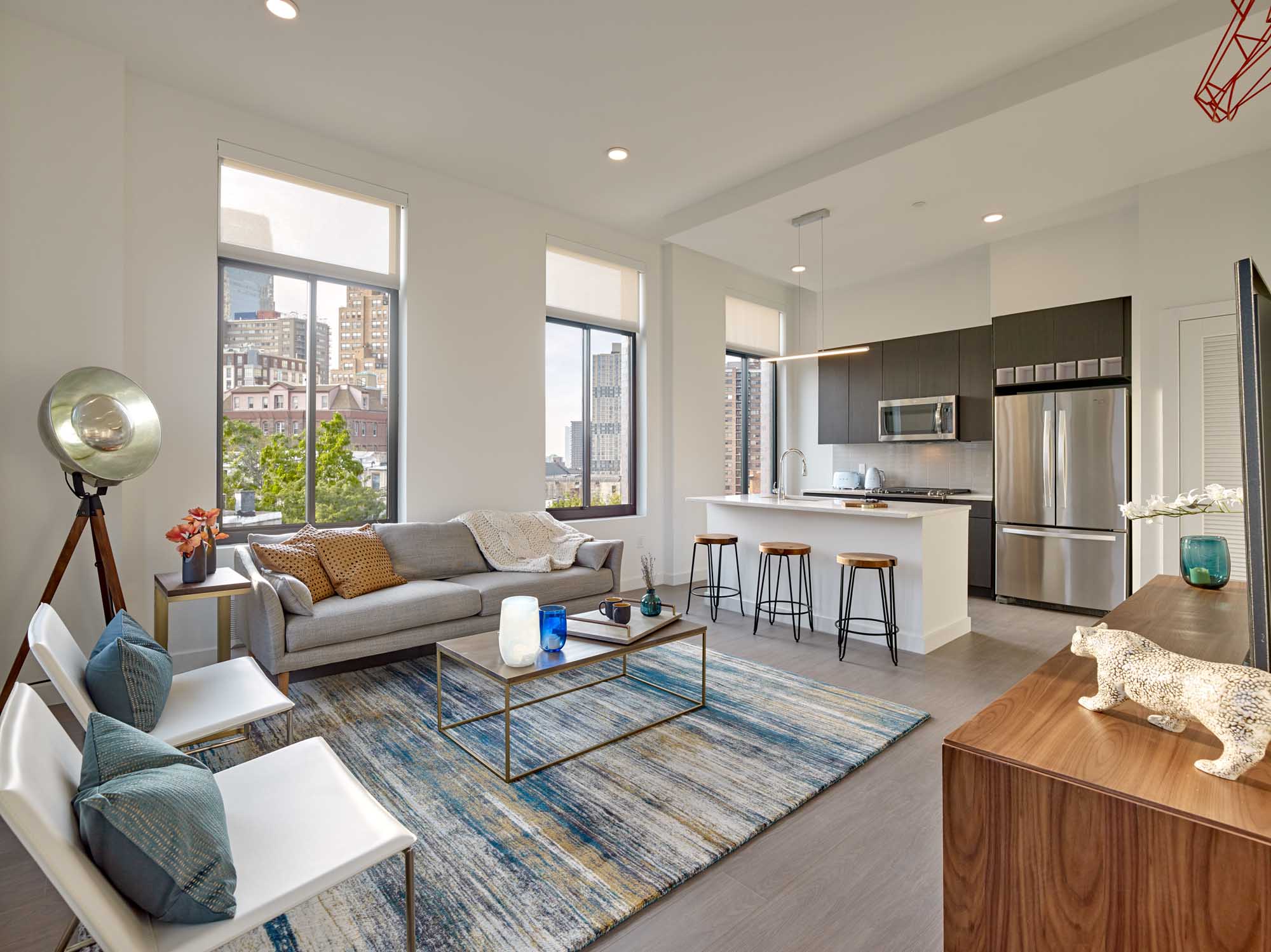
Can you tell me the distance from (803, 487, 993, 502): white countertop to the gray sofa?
3.27 meters

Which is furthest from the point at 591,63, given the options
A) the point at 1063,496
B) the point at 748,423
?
the point at 1063,496

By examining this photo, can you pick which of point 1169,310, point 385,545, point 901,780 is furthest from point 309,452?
point 1169,310

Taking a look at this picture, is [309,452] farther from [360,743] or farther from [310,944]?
→ [310,944]

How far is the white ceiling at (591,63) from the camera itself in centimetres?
299

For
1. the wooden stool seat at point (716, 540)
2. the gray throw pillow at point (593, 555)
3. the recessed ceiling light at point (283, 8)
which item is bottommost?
the gray throw pillow at point (593, 555)

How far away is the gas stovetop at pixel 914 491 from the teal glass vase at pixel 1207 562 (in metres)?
3.91

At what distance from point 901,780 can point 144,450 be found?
3.77 m

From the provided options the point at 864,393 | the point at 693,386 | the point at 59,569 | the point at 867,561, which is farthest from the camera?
the point at 864,393

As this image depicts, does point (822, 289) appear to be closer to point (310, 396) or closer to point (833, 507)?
point (833, 507)

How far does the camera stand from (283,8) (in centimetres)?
295

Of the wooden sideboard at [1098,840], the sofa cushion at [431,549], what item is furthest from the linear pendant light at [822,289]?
the wooden sideboard at [1098,840]

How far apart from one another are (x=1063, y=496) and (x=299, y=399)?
5922mm

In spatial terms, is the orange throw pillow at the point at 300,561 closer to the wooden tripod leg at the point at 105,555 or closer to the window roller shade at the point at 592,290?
the wooden tripod leg at the point at 105,555

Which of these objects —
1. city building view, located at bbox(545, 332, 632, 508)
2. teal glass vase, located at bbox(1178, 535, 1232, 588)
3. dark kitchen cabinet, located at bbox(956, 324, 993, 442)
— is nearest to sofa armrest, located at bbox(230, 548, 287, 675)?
city building view, located at bbox(545, 332, 632, 508)
